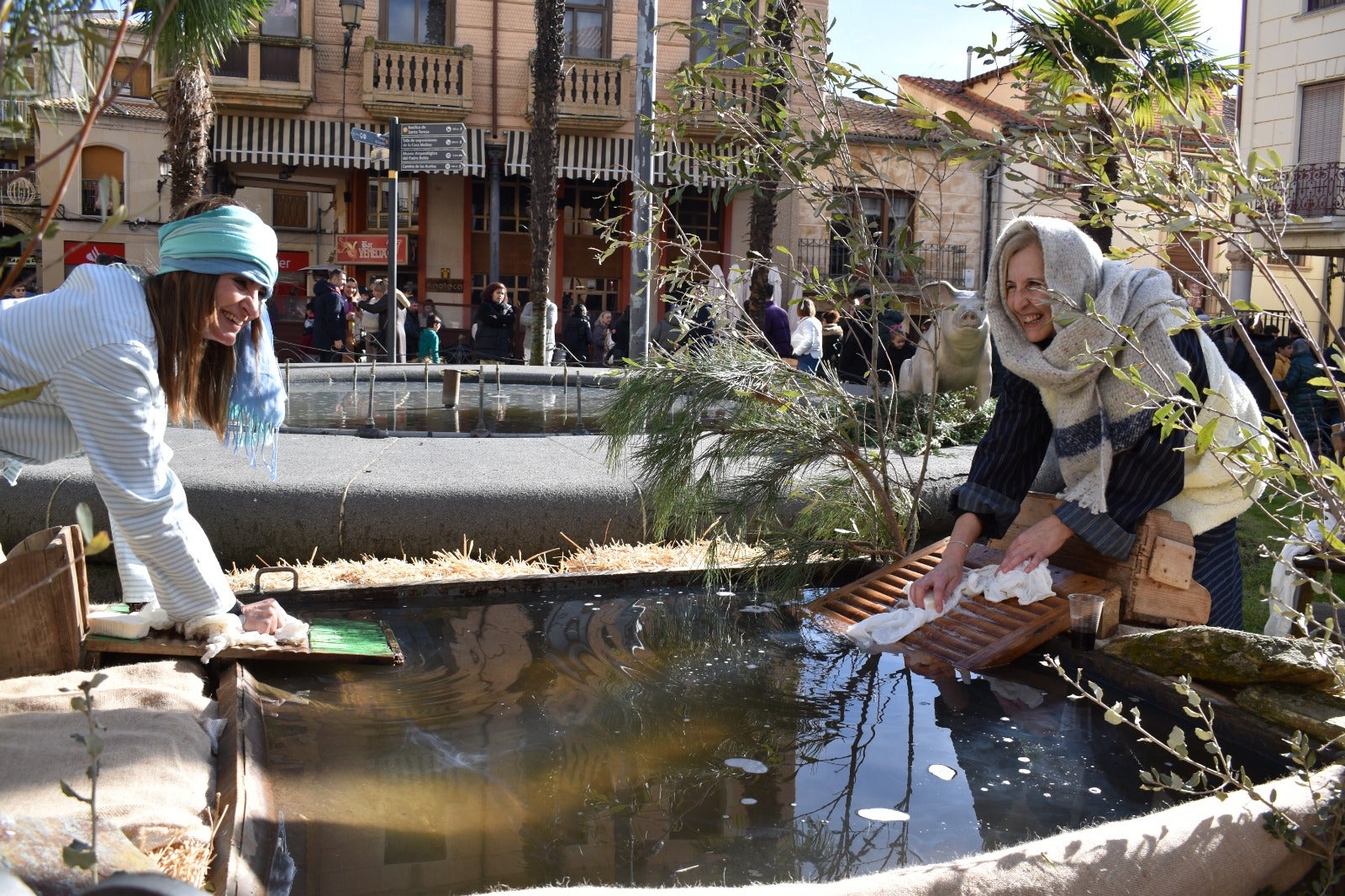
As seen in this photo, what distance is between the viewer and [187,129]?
15781 mm

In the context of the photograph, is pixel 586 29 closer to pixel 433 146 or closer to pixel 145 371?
pixel 433 146

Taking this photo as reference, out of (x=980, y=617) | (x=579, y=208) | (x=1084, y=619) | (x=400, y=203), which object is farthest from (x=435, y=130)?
(x=579, y=208)

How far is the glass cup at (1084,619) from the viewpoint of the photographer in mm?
3041

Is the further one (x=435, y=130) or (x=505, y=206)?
(x=505, y=206)

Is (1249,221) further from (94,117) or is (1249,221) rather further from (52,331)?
(52,331)

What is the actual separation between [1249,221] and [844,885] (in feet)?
4.25

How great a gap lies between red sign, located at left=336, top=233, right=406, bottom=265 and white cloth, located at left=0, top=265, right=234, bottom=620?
663 inches

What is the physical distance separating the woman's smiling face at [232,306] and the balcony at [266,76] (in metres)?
19.2

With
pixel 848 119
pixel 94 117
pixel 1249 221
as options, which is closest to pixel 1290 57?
pixel 848 119

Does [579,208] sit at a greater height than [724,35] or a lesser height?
greater

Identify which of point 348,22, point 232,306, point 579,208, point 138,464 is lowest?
point 138,464

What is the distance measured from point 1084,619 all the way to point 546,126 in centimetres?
1546

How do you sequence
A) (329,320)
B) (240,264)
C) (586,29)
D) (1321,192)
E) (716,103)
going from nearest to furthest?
(240,264) → (716,103) → (329,320) → (1321,192) → (586,29)

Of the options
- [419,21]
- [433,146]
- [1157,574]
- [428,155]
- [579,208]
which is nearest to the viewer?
[1157,574]
